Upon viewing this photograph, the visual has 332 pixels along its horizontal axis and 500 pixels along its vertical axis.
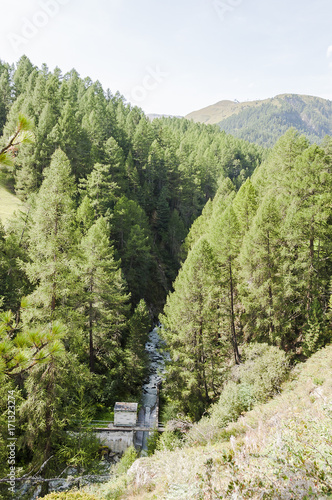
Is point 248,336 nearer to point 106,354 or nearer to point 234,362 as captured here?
point 234,362

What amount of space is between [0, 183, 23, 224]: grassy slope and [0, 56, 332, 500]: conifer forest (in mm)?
1228

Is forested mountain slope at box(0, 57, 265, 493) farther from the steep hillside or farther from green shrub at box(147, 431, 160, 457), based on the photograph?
the steep hillside

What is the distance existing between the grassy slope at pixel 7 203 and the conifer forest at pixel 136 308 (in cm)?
123

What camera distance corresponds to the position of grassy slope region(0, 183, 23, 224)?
→ 3355cm

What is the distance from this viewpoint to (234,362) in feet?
77.9

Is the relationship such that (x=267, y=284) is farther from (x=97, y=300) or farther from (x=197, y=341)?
(x=97, y=300)

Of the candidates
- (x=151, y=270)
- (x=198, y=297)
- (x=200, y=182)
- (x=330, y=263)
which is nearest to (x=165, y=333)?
(x=198, y=297)

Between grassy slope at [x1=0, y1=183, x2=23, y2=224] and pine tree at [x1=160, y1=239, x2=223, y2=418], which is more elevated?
grassy slope at [x1=0, y1=183, x2=23, y2=224]

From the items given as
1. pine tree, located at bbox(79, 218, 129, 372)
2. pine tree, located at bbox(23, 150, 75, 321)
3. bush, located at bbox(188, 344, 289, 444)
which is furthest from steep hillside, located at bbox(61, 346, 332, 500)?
pine tree, located at bbox(79, 218, 129, 372)

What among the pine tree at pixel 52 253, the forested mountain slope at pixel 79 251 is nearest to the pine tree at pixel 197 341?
the forested mountain slope at pixel 79 251

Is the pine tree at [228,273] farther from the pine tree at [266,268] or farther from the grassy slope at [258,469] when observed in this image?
the grassy slope at [258,469]

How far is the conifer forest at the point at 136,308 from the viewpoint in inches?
486

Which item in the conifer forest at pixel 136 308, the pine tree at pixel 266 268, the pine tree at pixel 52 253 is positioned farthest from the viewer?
the pine tree at pixel 266 268

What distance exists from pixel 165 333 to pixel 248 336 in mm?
8054
